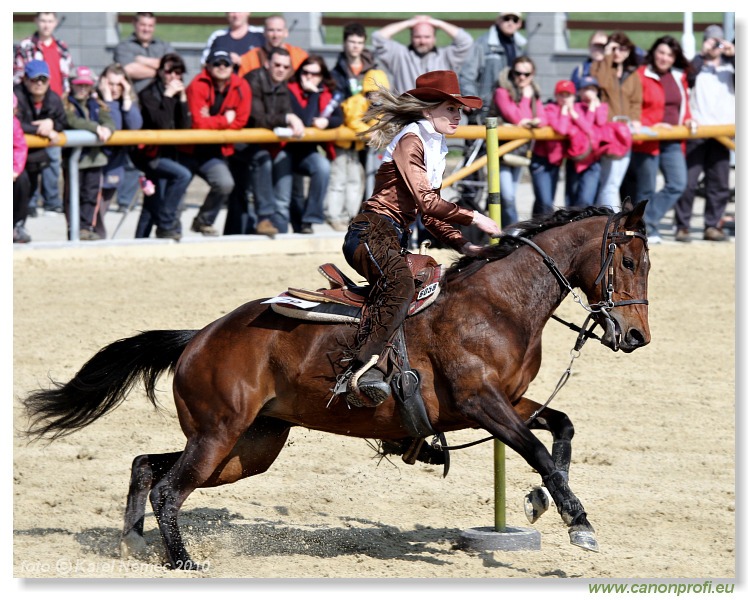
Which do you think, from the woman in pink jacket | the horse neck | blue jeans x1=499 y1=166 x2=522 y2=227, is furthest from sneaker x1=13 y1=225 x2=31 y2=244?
the horse neck

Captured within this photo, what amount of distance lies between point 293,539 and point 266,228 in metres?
6.53

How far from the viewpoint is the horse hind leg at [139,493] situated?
6.55 metres

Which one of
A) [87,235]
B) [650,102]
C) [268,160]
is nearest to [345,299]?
[268,160]

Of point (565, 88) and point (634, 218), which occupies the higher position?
point (565, 88)

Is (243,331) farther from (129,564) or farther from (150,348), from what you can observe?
(129,564)

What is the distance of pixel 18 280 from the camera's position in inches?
462

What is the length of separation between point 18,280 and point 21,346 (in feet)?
5.28

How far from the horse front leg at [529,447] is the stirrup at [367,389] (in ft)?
1.24

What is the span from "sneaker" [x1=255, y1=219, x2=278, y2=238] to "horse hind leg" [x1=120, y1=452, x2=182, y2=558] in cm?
655

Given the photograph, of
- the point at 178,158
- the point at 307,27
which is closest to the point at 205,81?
the point at 178,158

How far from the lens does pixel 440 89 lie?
615 centimetres

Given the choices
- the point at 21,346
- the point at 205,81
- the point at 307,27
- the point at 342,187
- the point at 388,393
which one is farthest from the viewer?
the point at 307,27

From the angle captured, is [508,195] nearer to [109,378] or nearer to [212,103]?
[212,103]

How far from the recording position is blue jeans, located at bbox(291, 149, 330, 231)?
13148 mm
